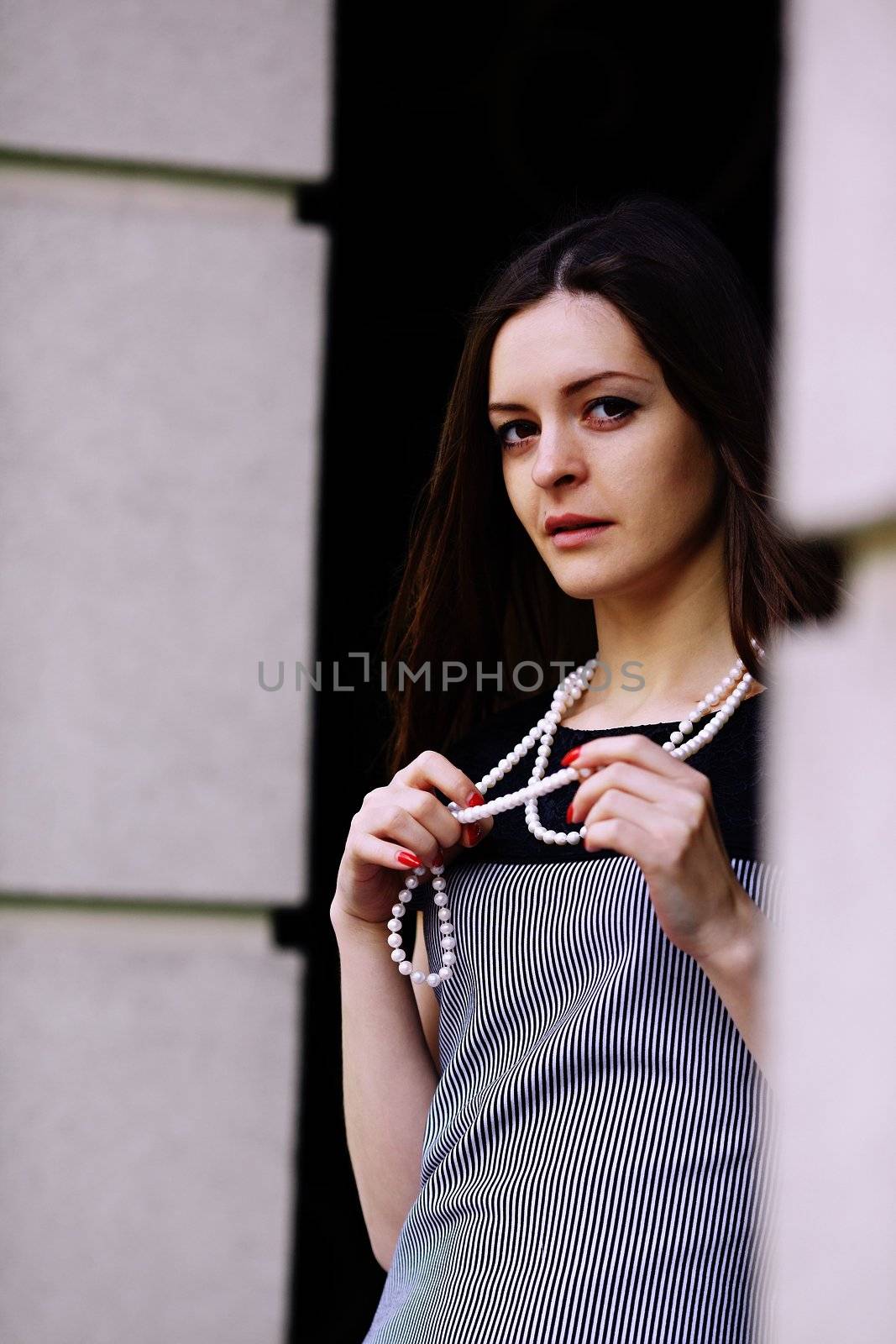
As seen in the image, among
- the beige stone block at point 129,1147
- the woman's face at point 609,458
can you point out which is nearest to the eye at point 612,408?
the woman's face at point 609,458

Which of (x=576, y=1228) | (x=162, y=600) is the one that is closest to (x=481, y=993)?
(x=576, y=1228)

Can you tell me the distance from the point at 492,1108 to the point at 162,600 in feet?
2.81

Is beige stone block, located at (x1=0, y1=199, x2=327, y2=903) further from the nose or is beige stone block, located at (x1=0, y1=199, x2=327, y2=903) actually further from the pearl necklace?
the nose

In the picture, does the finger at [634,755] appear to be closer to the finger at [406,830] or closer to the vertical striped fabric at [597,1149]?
the vertical striped fabric at [597,1149]

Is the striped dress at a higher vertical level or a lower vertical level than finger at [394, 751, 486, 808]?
lower

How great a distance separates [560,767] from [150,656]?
0.64 m

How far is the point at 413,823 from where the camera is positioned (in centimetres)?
139

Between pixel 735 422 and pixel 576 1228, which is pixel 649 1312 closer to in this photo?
pixel 576 1228

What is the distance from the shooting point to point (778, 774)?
0.65m

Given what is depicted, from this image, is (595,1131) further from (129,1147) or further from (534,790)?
(129,1147)

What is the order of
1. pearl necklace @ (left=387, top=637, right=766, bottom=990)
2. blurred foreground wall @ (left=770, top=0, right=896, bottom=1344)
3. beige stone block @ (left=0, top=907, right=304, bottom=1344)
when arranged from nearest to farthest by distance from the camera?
blurred foreground wall @ (left=770, top=0, right=896, bottom=1344), pearl necklace @ (left=387, top=637, right=766, bottom=990), beige stone block @ (left=0, top=907, right=304, bottom=1344)

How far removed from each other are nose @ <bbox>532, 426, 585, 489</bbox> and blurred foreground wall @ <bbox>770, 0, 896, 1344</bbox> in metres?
0.73

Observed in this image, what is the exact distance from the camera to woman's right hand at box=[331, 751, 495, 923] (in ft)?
4.55

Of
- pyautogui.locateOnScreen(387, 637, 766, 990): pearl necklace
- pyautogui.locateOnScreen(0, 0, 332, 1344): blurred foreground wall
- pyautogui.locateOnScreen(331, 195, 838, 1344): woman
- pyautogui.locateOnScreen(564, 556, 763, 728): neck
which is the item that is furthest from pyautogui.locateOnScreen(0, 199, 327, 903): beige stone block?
pyautogui.locateOnScreen(564, 556, 763, 728): neck
